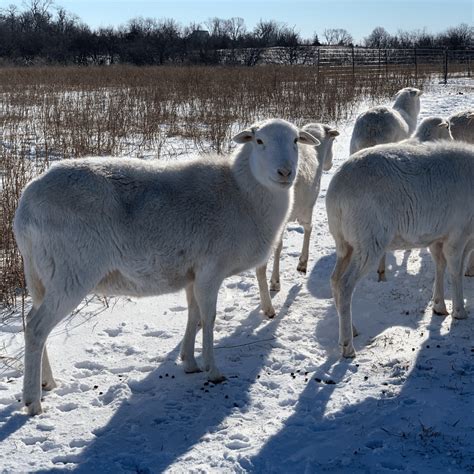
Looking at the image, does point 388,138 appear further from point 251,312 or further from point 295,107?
point 295,107

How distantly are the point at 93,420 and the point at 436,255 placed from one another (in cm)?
325

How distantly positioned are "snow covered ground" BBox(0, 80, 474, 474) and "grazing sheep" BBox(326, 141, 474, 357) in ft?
1.45

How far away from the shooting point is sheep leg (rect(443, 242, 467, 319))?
520cm

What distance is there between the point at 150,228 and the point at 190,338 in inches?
36.1

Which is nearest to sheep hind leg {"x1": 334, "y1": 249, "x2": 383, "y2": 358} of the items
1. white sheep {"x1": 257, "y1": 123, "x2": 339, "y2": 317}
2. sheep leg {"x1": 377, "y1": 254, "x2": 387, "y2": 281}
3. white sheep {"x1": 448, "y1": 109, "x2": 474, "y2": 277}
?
white sheep {"x1": 257, "y1": 123, "x2": 339, "y2": 317}

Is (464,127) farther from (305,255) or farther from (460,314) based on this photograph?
(460,314)

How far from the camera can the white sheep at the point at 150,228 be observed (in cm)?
385

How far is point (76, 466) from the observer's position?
10.9 feet

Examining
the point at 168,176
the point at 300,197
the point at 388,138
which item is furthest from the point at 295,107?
the point at 168,176

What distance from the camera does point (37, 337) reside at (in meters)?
3.85

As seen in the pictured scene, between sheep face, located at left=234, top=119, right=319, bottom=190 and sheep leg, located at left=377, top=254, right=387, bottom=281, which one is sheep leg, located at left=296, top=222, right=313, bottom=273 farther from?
sheep face, located at left=234, top=119, right=319, bottom=190

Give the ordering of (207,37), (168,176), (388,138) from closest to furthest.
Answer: (168,176) < (388,138) < (207,37)

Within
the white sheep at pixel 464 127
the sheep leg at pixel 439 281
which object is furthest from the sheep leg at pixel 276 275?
the white sheep at pixel 464 127

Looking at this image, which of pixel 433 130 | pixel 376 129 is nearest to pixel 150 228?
pixel 433 130
